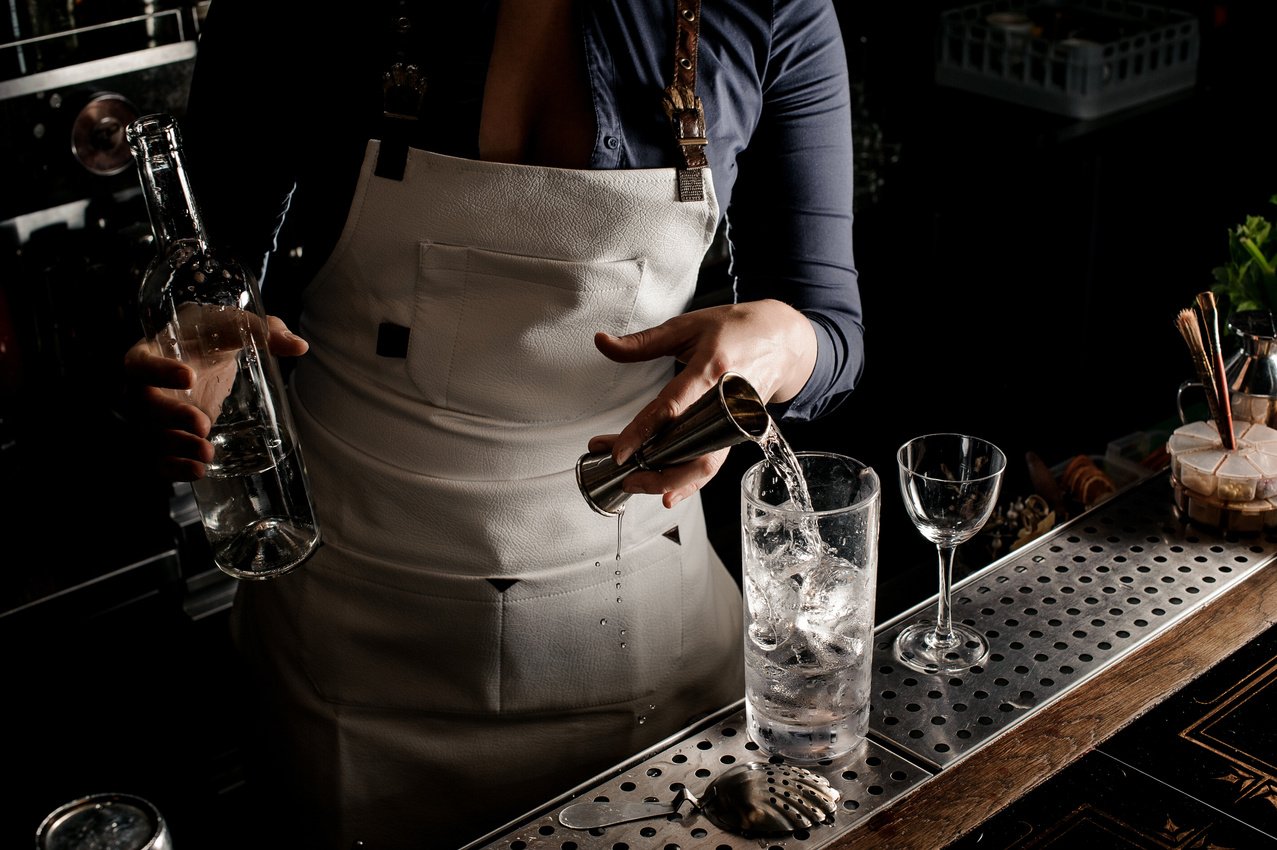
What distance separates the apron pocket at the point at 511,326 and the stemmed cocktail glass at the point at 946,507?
34cm

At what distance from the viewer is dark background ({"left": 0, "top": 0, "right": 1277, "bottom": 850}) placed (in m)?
2.23

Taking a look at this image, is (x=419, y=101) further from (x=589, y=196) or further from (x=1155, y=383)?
(x=1155, y=383)

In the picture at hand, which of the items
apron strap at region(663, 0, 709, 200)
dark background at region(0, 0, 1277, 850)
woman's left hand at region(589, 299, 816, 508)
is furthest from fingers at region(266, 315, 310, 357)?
dark background at region(0, 0, 1277, 850)

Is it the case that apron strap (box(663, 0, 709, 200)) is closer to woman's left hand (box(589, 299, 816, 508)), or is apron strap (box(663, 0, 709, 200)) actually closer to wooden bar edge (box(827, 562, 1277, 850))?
woman's left hand (box(589, 299, 816, 508))

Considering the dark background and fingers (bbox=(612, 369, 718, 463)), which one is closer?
fingers (bbox=(612, 369, 718, 463))

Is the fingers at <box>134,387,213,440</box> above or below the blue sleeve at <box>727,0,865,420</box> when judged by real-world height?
below

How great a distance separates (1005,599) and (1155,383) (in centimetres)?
264

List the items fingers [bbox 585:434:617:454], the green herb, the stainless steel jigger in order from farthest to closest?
the green herb → fingers [bbox 585:434:617:454] → the stainless steel jigger

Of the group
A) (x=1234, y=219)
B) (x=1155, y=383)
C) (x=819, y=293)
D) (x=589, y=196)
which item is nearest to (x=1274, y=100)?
(x=1234, y=219)

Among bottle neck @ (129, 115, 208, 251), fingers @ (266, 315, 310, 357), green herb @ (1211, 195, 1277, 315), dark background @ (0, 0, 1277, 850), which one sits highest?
bottle neck @ (129, 115, 208, 251)

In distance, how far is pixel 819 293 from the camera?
1.47 metres

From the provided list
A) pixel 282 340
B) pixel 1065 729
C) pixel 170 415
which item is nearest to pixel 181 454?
pixel 170 415

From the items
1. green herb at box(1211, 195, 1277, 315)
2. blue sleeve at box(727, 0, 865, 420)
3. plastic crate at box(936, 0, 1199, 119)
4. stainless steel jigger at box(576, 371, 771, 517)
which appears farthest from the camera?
plastic crate at box(936, 0, 1199, 119)

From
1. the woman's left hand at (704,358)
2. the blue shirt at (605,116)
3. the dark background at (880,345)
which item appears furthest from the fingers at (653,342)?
the dark background at (880,345)
